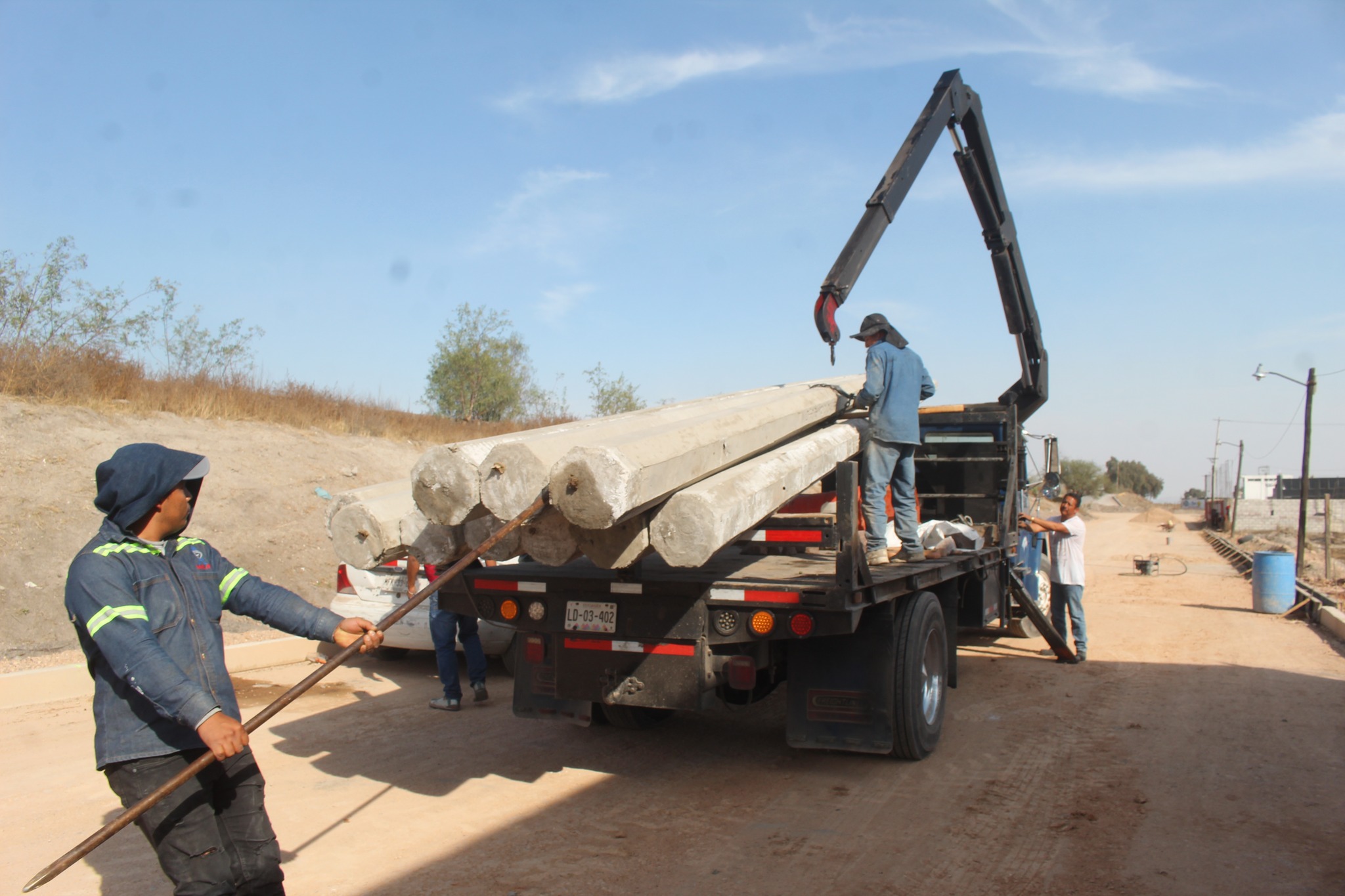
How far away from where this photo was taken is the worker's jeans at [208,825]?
9.60 feet

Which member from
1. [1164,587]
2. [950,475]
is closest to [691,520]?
[950,475]

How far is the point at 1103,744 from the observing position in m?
6.50

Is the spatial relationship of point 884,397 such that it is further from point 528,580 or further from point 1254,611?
point 1254,611

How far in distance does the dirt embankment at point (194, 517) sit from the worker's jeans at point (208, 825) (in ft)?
21.5

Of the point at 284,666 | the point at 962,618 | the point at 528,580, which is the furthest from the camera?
the point at 284,666

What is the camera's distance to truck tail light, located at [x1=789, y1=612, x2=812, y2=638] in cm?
512

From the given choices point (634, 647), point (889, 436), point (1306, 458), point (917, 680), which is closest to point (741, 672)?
point (634, 647)

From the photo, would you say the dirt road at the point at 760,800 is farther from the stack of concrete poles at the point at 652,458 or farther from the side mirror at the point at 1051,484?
the side mirror at the point at 1051,484

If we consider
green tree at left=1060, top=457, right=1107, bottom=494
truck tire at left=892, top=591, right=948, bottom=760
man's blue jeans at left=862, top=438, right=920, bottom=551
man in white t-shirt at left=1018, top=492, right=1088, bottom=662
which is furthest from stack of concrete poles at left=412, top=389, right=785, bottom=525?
green tree at left=1060, top=457, right=1107, bottom=494

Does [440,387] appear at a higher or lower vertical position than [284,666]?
higher

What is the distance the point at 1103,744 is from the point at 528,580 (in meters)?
4.11

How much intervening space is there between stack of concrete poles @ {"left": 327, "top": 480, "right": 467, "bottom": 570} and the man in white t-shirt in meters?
6.73

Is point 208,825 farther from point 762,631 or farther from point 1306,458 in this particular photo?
point 1306,458

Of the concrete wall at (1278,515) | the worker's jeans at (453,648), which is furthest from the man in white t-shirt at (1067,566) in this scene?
the concrete wall at (1278,515)
